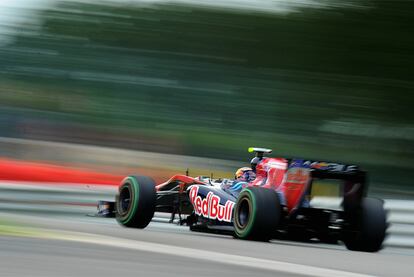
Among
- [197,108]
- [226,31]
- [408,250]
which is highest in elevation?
[226,31]

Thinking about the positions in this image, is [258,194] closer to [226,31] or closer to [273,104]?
[273,104]

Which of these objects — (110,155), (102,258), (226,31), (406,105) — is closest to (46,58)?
(226,31)

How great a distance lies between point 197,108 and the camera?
22.1m

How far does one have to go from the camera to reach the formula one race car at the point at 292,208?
783cm

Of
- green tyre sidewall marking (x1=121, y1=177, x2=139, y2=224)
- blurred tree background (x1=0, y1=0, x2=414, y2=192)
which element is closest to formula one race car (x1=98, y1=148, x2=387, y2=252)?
green tyre sidewall marking (x1=121, y1=177, x2=139, y2=224)

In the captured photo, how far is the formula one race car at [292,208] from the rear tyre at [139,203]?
51 cm

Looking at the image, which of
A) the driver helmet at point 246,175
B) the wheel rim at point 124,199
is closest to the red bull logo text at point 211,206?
the driver helmet at point 246,175

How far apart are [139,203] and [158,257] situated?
3162 millimetres

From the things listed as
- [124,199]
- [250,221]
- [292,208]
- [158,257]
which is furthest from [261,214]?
[124,199]

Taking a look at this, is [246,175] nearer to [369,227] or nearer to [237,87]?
[369,227]

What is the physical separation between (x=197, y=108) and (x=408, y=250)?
13.6 meters

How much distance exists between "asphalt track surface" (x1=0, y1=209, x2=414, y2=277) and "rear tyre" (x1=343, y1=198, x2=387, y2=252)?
0.90ft

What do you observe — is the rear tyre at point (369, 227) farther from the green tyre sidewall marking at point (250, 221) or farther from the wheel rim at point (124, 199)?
the wheel rim at point (124, 199)

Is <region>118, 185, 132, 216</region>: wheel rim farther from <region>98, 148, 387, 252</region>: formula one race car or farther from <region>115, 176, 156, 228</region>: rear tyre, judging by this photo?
<region>98, 148, 387, 252</region>: formula one race car
